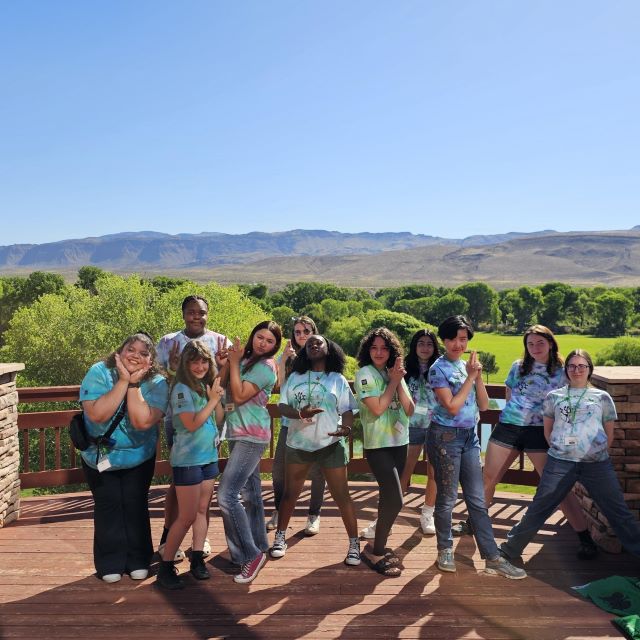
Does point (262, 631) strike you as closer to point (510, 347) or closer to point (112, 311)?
point (112, 311)

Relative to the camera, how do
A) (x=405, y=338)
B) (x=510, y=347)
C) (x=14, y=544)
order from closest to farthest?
(x=14, y=544), (x=405, y=338), (x=510, y=347)

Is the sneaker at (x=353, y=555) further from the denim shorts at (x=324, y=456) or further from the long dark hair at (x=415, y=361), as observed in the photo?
the long dark hair at (x=415, y=361)

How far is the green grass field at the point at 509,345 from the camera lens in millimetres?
73688

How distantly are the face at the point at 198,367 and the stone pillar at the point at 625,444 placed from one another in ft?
9.80

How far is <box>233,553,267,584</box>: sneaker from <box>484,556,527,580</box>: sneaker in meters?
1.59

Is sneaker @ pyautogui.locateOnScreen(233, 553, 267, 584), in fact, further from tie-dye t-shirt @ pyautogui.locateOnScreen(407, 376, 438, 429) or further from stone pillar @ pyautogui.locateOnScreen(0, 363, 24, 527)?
stone pillar @ pyautogui.locateOnScreen(0, 363, 24, 527)

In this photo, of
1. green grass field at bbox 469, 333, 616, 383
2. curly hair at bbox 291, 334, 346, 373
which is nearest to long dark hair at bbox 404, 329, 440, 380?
curly hair at bbox 291, 334, 346, 373

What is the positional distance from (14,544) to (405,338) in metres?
58.2

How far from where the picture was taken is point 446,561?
4227mm

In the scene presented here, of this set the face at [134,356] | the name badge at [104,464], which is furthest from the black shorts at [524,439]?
the name badge at [104,464]

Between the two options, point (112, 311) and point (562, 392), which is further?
point (112, 311)

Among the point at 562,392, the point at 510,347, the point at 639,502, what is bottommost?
the point at 510,347

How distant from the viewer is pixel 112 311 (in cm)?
3681

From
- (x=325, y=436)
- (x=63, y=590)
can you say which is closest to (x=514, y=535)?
(x=325, y=436)
